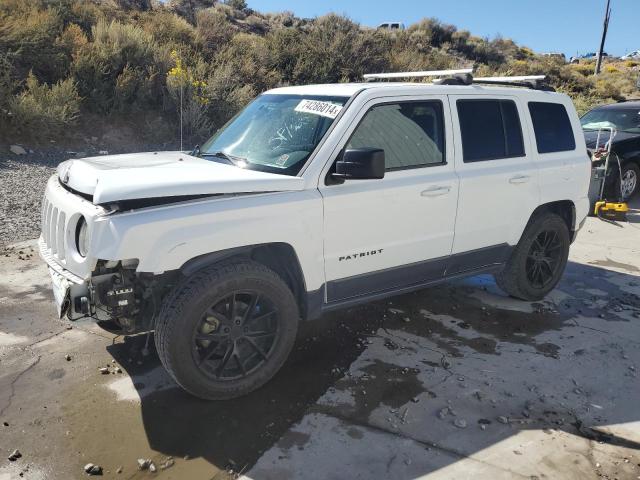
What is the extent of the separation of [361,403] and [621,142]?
856cm

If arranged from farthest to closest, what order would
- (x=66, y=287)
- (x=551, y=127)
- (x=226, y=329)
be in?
1. (x=551, y=127)
2. (x=226, y=329)
3. (x=66, y=287)

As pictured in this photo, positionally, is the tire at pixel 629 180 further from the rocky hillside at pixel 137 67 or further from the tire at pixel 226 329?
the rocky hillside at pixel 137 67

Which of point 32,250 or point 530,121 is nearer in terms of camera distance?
point 530,121

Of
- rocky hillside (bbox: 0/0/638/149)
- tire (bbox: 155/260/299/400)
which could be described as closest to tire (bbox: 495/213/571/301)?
tire (bbox: 155/260/299/400)

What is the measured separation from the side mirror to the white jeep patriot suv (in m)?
0.01

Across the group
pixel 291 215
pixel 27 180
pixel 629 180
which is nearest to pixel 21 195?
pixel 27 180

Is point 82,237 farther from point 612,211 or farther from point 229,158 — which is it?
point 612,211

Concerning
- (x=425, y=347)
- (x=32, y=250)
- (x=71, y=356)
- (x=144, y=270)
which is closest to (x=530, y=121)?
(x=425, y=347)

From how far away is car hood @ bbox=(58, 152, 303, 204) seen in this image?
311 cm

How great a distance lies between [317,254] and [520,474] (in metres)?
1.75

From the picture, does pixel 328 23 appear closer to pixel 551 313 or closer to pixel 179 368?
pixel 551 313

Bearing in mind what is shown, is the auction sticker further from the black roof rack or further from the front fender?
the black roof rack

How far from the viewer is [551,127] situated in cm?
515

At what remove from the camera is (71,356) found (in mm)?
4086
